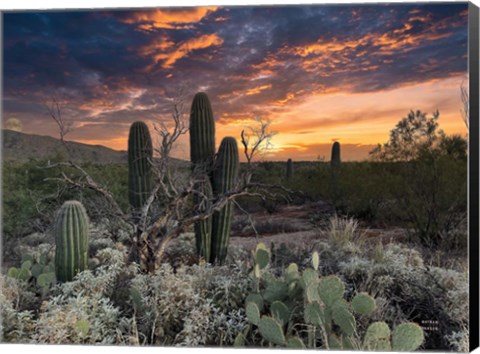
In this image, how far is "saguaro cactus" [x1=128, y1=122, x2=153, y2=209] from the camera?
6.33 metres

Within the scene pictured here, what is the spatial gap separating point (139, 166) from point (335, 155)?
6.34 feet

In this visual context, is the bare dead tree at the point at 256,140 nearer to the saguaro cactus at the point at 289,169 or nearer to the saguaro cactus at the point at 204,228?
the saguaro cactus at the point at 289,169

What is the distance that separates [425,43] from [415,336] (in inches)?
93.5

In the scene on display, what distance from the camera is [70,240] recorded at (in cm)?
600

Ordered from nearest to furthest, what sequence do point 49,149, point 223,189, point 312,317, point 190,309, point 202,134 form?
point 312,317 → point 190,309 → point 202,134 → point 223,189 → point 49,149

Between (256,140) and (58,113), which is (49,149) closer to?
(58,113)

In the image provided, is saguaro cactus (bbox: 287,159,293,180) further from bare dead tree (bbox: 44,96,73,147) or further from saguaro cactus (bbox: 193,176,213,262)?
bare dead tree (bbox: 44,96,73,147)

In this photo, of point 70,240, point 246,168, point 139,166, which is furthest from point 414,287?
point 70,240

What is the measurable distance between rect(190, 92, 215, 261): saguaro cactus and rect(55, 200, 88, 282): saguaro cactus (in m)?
1.08

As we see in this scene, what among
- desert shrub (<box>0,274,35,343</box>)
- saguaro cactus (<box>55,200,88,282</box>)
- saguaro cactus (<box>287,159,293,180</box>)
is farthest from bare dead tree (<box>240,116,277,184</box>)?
desert shrub (<box>0,274,35,343</box>)

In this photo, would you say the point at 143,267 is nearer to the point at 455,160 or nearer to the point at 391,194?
the point at 391,194

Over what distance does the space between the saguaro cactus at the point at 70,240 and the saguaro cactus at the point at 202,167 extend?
3.54 feet

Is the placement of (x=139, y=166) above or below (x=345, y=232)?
above

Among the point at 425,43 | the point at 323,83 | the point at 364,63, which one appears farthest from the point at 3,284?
the point at 425,43
